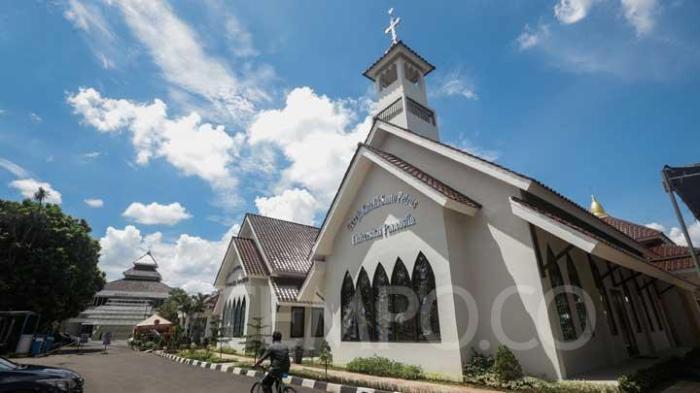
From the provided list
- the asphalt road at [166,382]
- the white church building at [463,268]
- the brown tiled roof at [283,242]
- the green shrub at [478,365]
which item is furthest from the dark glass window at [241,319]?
the green shrub at [478,365]

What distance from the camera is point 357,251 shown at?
12148mm

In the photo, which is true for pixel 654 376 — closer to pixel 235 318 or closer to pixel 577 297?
pixel 577 297

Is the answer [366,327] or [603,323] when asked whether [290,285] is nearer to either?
[366,327]

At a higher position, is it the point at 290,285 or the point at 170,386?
the point at 290,285

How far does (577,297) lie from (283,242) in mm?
A: 16315

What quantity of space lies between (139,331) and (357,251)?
28.5 metres

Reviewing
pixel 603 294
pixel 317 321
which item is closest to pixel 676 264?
pixel 603 294

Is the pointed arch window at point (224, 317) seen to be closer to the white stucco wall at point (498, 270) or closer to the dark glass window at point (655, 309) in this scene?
the white stucco wall at point (498, 270)

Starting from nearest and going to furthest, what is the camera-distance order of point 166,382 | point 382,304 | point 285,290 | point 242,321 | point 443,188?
point 166,382, point 443,188, point 382,304, point 285,290, point 242,321

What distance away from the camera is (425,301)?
9648 mm

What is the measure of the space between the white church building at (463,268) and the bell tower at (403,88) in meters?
0.07

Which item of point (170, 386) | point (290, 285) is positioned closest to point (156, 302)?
point (290, 285)

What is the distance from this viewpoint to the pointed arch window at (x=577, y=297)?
933 cm

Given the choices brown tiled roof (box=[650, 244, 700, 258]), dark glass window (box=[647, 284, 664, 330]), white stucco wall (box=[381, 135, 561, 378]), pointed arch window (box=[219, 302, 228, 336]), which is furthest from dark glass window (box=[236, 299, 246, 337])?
brown tiled roof (box=[650, 244, 700, 258])
